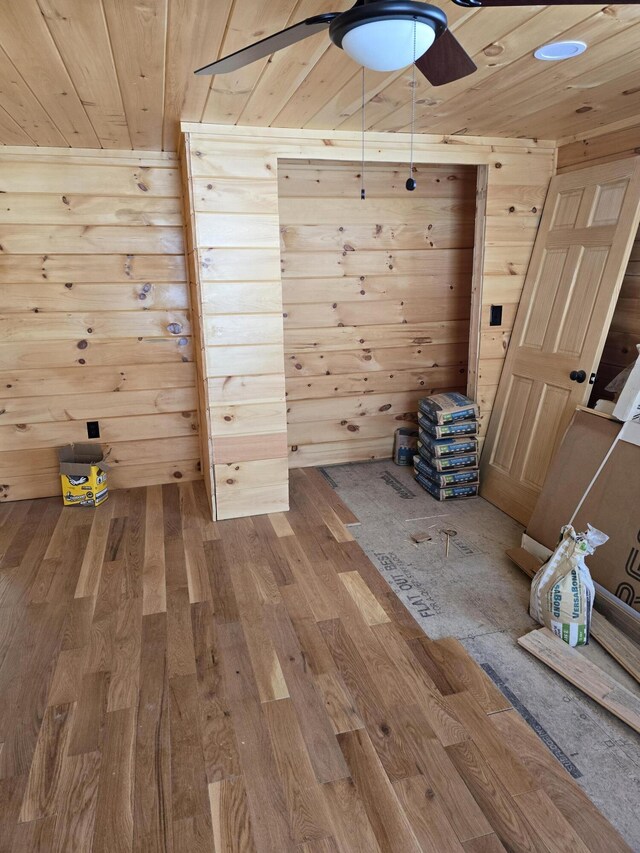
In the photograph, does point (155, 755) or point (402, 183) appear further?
point (402, 183)

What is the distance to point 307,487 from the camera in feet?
12.8

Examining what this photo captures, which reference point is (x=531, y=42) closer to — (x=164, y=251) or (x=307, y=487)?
(x=164, y=251)

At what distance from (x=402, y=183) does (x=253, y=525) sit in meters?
2.51

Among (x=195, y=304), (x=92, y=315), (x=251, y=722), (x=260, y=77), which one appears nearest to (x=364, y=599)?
(x=251, y=722)

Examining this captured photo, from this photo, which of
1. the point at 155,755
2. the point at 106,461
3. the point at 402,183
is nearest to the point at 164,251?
the point at 106,461

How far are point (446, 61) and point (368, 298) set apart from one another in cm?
252

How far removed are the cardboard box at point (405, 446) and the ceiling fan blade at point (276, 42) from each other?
2990 millimetres

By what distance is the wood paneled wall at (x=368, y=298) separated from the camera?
12.7ft

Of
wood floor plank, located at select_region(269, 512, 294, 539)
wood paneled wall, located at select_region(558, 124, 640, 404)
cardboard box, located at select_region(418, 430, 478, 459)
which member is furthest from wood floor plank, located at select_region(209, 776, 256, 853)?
wood paneled wall, located at select_region(558, 124, 640, 404)

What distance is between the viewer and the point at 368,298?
4.10 m

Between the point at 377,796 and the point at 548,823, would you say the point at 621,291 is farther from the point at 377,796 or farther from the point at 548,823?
the point at 377,796

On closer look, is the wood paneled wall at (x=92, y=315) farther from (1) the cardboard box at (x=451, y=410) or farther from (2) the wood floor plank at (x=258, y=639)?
(1) the cardboard box at (x=451, y=410)

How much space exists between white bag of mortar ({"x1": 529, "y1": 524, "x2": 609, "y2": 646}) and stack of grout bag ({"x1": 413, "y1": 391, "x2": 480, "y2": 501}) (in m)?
1.32

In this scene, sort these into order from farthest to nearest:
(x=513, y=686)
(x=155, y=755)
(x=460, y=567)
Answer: (x=460, y=567) → (x=513, y=686) → (x=155, y=755)
